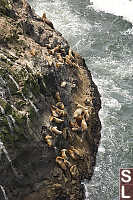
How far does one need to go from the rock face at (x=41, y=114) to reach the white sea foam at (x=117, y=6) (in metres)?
10.8

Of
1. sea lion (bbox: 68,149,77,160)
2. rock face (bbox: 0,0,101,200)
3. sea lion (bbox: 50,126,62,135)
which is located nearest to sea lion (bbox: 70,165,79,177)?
rock face (bbox: 0,0,101,200)

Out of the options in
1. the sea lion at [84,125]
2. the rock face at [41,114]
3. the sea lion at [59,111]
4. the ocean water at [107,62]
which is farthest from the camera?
the ocean water at [107,62]

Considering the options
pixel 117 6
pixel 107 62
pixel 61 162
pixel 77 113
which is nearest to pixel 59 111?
pixel 77 113

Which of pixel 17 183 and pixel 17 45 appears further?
pixel 17 45

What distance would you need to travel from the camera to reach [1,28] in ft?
54.1

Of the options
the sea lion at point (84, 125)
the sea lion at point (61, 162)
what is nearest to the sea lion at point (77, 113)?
the sea lion at point (84, 125)

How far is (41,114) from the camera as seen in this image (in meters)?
15.1

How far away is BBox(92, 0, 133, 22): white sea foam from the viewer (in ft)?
96.6

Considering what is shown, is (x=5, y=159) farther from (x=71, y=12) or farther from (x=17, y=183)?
(x=71, y=12)

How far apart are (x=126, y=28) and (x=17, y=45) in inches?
506

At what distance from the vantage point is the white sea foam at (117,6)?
29438mm

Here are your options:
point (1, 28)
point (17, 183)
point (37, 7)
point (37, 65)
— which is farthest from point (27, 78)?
point (37, 7)

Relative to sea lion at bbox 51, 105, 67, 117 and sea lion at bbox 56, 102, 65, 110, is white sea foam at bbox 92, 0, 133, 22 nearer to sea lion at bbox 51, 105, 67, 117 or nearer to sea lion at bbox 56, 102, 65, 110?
sea lion at bbox 56, 102, 65, 110

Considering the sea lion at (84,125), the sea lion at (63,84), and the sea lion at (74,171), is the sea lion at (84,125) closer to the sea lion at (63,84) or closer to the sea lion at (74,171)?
the sea lion at (63,84)
